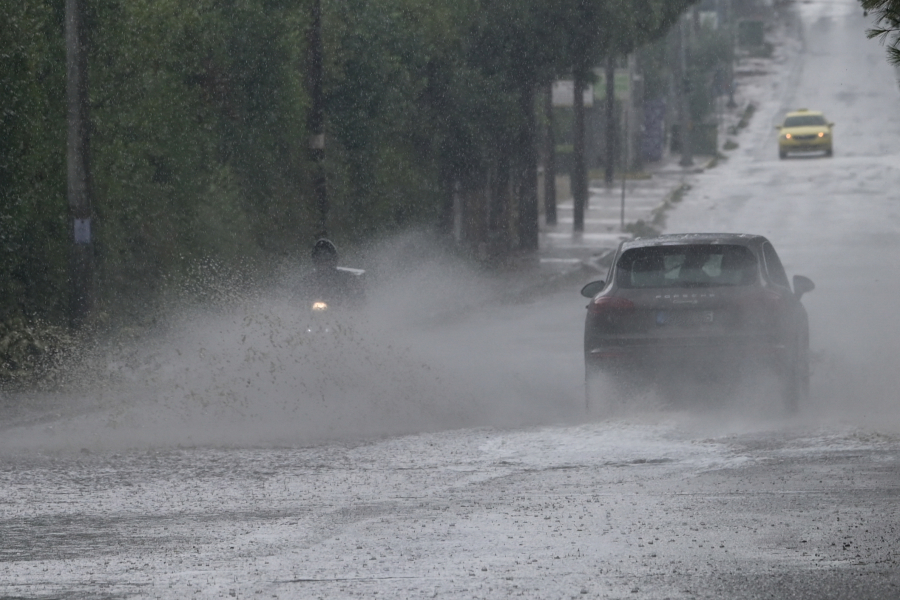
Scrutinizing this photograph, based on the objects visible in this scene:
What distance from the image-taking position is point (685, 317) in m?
12.8

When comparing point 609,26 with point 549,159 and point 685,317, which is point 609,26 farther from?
point 685,317

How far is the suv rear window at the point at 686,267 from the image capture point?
42.5 feet

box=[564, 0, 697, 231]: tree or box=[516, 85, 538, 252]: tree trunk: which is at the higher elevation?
box=[564, 0, 697, 231]: tree

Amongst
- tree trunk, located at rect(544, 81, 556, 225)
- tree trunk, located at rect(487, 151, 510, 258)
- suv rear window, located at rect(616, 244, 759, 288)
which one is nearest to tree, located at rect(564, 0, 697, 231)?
tree trunk, located at rect(544, 81, 556, 225)

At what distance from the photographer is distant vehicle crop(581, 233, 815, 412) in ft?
41.5

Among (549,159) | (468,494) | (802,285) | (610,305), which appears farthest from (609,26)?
(468,494)

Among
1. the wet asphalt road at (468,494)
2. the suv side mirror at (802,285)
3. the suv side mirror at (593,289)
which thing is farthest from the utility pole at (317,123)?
the suv side mirror at (802,285)

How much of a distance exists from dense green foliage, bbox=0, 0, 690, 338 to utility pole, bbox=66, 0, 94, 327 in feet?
1.30

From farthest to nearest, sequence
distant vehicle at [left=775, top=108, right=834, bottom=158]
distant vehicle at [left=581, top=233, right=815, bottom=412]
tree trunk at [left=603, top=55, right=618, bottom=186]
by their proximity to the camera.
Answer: distant vehicle at [left=775, top=108, right=834, bottom=158] < tree trunk at [left=603, top=55, right=618, bottom=186] < distant vehicle at [left=581, top=233, right=815, bottom=412]

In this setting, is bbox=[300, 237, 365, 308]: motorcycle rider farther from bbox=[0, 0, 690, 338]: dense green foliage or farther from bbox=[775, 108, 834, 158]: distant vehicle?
bbox=[775, 108, 834, 158]: distant vehicle

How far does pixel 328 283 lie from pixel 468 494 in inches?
283

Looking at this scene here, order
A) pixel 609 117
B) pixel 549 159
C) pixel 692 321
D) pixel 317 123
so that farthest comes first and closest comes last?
pixel 609 117 < pixel 549 159 < pixel 317 123 < pixel 692 321

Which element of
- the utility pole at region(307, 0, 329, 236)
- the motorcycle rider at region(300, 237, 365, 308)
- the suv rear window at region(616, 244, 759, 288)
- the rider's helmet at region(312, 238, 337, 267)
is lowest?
the motorcycle rider at region(300, 237, 365, 308)

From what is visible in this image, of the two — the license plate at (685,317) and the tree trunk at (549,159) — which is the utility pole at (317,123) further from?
the tree trunk at (549,159)
